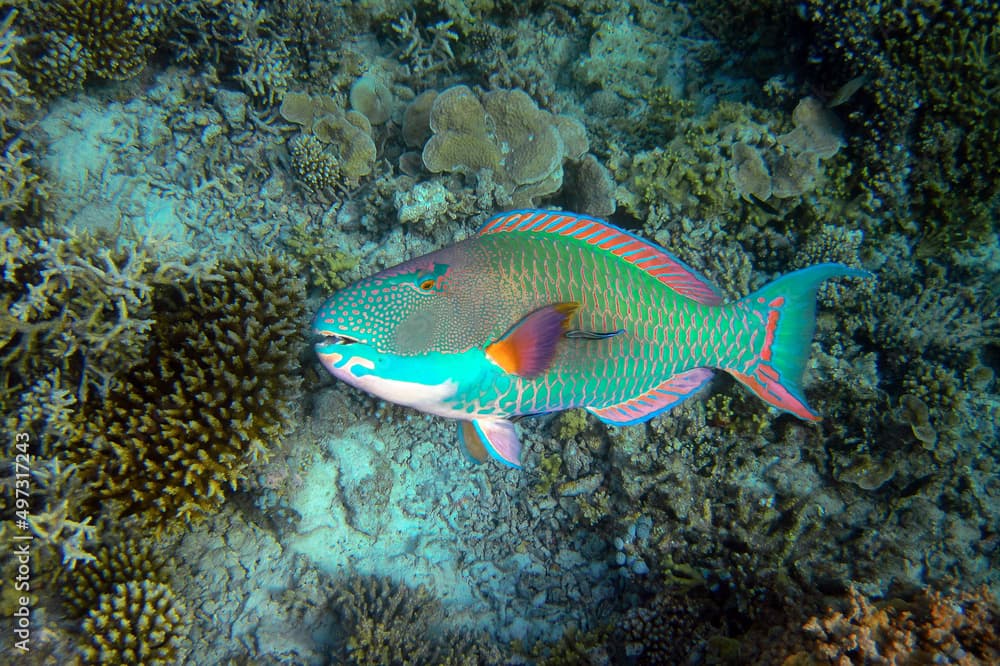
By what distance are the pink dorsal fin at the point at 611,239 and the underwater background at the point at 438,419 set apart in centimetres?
140

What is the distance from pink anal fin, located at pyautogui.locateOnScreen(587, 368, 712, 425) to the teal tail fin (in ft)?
0.97

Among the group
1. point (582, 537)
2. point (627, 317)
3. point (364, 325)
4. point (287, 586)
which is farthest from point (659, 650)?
point (364, 325)

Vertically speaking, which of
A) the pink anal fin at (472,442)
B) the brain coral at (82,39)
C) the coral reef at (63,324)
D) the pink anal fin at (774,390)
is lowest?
the pink anal fin at (472,442)

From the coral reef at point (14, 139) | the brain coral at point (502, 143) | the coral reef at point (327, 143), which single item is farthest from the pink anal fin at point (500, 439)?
the coral reef at point (14, 139)

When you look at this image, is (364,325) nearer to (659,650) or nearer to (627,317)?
(627,317)

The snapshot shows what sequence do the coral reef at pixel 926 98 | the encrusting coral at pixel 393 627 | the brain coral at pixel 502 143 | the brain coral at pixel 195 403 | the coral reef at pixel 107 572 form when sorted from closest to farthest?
the coral reef at pixel 107 572 → the brain coral at pixel 195 403 → the encrusting coral at pixel 393 627 → the coral reef at pixel 926 98 → the brain coral at pixel 502 143

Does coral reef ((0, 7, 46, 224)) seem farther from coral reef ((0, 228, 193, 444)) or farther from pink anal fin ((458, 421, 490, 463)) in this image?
pink anal fin ((458, 421, 490, 463))

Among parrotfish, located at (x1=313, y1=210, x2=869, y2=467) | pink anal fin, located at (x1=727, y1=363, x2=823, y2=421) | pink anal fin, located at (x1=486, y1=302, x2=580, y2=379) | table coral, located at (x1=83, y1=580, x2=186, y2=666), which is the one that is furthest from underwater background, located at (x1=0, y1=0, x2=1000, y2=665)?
pink anal fin, located at (x1=486, y1=302, x2=580, y2=379)

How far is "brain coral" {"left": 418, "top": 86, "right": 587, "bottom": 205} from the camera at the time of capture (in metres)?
4.59

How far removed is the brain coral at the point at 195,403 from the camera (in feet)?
9.79

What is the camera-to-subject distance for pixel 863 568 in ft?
11.6

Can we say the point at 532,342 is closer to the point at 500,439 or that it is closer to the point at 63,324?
the point at 500,439

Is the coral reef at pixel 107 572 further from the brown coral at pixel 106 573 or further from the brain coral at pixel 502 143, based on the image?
the brain coral at pixel 502 143

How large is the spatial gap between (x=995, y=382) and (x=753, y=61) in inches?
156
